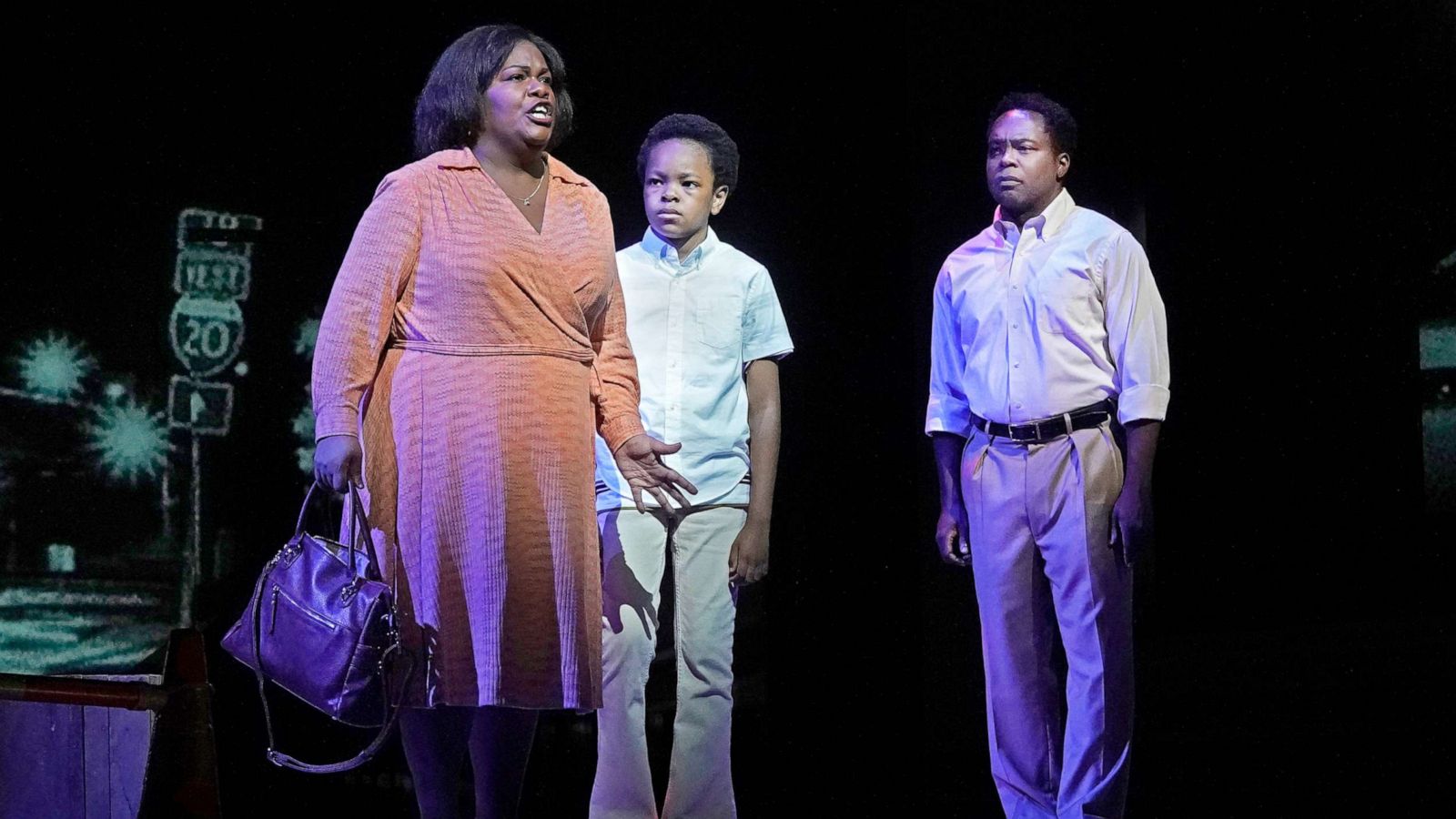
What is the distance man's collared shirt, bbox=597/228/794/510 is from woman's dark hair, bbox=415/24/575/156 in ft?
2.72

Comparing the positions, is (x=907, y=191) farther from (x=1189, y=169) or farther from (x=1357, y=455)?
(x=1357, y=455)

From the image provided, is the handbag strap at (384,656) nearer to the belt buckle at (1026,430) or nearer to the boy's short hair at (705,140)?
the boy's short hair at (705,140)

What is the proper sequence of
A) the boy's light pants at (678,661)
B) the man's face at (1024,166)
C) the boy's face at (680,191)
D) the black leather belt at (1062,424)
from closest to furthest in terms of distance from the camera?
1. the boy's light pants at (678,661)
2. the black leather belt at (1062,424)
3. the boy's face at (680,191)
4. the man's face at (1024,166)

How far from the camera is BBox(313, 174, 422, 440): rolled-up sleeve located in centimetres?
267

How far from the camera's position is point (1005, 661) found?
3.73 m

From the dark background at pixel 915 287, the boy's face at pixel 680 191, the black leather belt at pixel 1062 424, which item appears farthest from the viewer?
the dark background at pixel 915 287

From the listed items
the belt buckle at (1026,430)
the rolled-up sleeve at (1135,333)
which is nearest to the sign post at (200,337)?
the belt buckle at (1026,430)

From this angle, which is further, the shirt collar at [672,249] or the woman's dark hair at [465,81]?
the shirt collar at [672,249]

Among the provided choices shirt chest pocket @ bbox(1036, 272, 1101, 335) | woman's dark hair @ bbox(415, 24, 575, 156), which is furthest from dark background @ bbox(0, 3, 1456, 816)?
woman's dark hair @ bbox(415, 24, 575, 156)

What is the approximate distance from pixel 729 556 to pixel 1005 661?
2.38 feet

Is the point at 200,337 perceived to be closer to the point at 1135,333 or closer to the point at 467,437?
the point at 467,437

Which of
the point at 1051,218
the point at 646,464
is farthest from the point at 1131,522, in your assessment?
the point at 646,464

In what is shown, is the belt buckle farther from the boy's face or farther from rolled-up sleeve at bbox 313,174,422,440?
rolled-up sleeve at bbox 313,174,422,440

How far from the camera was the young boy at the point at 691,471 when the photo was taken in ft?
11.4
